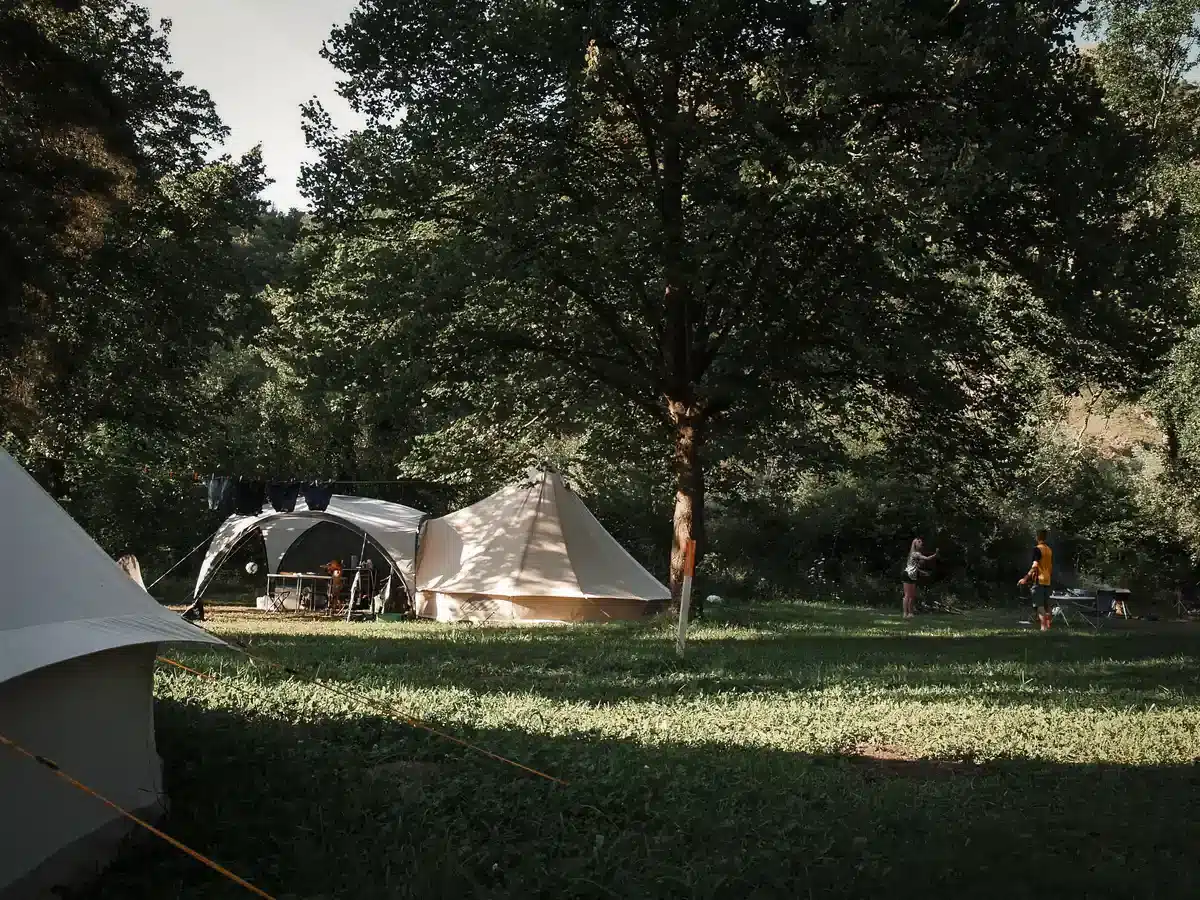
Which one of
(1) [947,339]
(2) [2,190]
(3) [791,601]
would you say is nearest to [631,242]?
(1) [947,339]

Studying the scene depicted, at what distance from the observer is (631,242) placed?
14.3 m

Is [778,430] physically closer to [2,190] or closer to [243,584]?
[2,190]

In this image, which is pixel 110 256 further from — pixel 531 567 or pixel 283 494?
pixel 531 567

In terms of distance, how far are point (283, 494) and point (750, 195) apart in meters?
10.7

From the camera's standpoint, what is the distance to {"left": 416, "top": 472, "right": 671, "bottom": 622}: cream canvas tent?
738 inches

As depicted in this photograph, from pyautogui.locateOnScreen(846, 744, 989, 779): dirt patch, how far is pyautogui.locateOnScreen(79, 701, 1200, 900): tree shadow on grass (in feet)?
0.09

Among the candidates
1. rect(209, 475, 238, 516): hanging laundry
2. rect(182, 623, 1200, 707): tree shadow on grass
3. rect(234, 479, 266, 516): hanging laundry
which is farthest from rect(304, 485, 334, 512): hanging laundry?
rect(182, 623, 1200, 707): tree shadow on grass

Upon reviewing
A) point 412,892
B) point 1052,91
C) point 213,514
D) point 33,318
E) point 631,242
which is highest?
→ point 1052,91

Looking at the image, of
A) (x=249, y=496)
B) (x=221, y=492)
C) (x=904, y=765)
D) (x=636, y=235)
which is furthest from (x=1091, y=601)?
(x=904, y=765)

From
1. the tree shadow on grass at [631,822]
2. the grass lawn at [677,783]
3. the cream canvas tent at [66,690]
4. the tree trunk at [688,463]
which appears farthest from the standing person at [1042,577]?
the cream canvas tent at [66,690]

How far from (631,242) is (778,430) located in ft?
18.7

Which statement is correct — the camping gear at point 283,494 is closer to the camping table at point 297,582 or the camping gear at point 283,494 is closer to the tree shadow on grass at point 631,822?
the camping table at point 297,582

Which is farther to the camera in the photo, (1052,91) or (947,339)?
(947,339)

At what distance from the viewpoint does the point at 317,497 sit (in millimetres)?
19969
